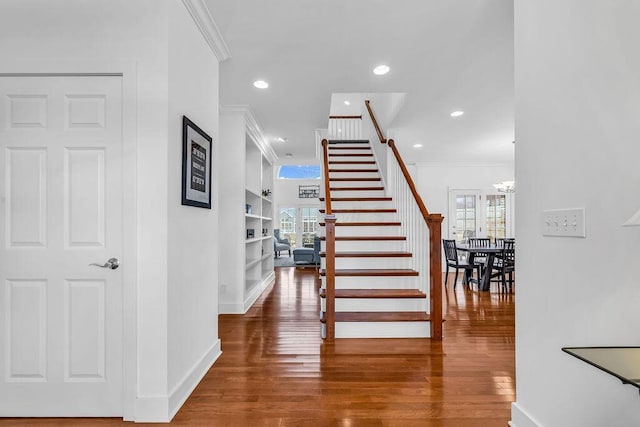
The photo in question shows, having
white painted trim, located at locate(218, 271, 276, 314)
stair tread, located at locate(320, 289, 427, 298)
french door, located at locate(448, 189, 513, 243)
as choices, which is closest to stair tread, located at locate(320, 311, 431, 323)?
stair tread, located at locate(320, 289, 427, 298)

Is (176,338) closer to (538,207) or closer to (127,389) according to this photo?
(127,389)

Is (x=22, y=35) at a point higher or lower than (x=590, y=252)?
higher

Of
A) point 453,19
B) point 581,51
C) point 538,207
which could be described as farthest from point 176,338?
→ point 453,19

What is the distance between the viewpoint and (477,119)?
5.10 m

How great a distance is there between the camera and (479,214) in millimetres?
8352

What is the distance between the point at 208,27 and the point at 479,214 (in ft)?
24.9

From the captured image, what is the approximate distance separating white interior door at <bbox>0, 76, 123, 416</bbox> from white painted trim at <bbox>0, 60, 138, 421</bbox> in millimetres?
44

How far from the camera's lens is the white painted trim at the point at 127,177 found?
194cm

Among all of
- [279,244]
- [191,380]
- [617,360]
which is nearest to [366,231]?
[191,380]

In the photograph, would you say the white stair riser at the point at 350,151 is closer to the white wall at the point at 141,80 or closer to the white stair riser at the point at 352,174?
the white stair riser at the point at 352,174

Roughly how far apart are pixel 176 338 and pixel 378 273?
2.28 m

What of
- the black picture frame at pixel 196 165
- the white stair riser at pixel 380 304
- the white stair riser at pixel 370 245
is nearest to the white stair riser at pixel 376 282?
the white stair riser at pixel 380 304

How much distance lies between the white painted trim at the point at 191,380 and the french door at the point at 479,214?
6901mm

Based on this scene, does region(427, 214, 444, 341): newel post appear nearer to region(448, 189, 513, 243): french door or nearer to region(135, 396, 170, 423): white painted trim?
region(135, 396, 170, 423): white painted trim
